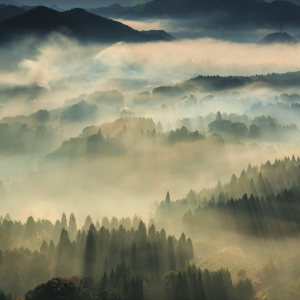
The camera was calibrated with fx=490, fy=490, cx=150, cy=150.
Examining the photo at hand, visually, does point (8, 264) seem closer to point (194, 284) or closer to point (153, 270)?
point (153, 270)

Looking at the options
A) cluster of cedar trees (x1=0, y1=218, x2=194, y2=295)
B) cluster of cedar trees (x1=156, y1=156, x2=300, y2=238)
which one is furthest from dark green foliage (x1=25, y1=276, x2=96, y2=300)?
cluster of cedar trees (x1=156, y1=156, x2=300, y2=238)

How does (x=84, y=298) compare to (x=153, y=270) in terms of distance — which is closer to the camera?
(x=84, y=298)

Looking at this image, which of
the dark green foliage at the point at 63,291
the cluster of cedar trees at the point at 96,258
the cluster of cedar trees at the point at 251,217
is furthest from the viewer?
the cluster of cedar trees at the point at 251,217

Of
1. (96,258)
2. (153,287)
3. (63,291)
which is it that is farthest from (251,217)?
(63,291)

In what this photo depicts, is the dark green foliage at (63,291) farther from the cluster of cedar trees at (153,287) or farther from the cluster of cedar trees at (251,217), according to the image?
the cluster of cedar trees at (251,217)

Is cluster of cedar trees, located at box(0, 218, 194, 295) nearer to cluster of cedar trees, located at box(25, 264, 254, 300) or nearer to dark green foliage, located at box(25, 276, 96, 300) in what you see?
cluster of cedar trees, located at box(25, 264, 254, 300)

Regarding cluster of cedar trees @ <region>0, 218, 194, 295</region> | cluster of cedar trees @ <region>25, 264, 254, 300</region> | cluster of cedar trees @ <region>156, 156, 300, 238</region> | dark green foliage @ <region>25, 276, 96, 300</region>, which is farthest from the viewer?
cluster of cedar trees @ <region>156, 156, 300, 238</region>

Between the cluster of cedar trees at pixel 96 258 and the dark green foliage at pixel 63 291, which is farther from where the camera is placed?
the cluster of cedar trees at pixel 96 258

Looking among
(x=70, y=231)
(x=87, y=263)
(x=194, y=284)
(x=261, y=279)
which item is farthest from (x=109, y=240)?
(x=261, y=279)

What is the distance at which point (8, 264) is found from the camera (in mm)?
150000

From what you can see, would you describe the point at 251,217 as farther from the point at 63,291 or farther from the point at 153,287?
the point at 63,291

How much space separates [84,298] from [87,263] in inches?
1090

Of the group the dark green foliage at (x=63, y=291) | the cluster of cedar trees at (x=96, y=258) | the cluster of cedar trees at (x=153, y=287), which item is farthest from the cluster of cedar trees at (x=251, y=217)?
the dark green foliage at (x=63, y=291)

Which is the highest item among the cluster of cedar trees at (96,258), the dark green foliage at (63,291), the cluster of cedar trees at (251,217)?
the cluster of cedar trees at (251,217)
